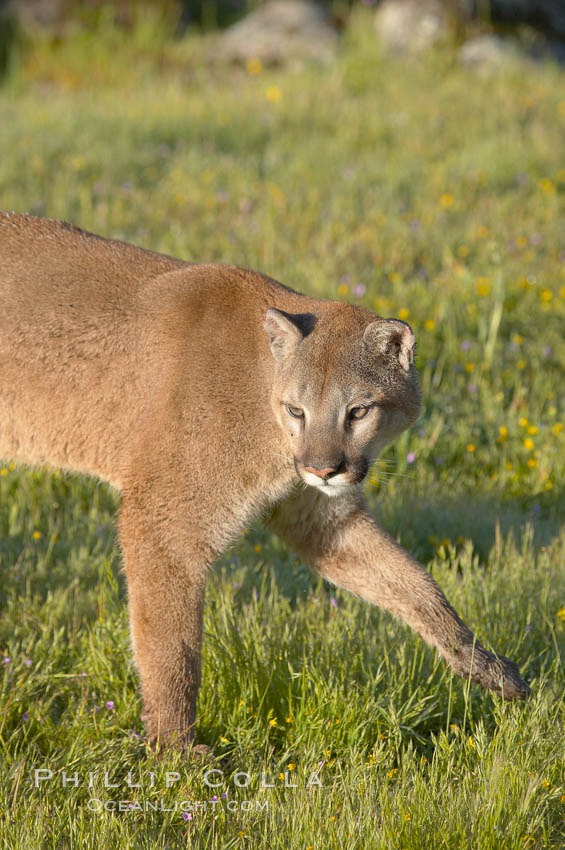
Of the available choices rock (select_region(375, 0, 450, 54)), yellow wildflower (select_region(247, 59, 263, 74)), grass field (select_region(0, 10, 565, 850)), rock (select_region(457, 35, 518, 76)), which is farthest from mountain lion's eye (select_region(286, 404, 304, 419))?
yellow wildflower (select_region(247, 59, 263, 74))

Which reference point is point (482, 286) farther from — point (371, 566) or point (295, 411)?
point (295, 411)

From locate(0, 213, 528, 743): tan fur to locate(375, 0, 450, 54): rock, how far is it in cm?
947

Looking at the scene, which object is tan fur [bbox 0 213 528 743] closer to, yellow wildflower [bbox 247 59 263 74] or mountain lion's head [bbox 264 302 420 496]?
mountain lion's head [bbox 264 302 420 496]

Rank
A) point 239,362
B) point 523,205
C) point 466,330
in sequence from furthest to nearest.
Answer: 1. point 523,205
2. point 466,330
3. point 239,362

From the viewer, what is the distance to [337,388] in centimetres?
370

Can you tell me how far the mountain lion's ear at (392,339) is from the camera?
3.75 meters

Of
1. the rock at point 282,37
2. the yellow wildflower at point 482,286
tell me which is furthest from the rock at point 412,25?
the yellow wildflower at point 482,286

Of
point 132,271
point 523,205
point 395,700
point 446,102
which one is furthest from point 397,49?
point 395,700

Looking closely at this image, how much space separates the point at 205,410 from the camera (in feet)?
12.5

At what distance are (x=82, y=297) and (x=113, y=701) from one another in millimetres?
1636

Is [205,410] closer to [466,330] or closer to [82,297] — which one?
[82,297]

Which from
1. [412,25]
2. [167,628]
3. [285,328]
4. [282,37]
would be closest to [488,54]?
[412,25]

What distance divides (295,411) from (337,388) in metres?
0.18

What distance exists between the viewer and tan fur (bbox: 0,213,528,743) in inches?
146
